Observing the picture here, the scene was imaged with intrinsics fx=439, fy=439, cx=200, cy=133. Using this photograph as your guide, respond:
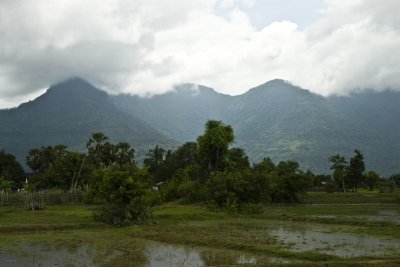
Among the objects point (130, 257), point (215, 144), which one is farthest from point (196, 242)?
point (215, 144)

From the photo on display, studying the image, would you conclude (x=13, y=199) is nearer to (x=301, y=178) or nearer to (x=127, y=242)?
(x=127, y=242)

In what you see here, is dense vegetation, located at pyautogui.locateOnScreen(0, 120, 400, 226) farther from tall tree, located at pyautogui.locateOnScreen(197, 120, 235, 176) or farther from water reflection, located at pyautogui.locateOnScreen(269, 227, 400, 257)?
water reflection, located at pyautogui.locateOnScreen(269, 227, 400, 257)

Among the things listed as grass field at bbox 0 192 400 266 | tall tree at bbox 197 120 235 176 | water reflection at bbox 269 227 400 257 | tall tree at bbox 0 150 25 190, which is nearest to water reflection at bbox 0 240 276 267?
grass field at bbox 0 192 400 266

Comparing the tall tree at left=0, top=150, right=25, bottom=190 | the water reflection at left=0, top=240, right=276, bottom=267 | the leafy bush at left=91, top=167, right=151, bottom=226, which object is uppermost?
the tall tree at left=0, top=150, right=25, bottom=190

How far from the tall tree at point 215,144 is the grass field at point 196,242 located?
90.0 ft

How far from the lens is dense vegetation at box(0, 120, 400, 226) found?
121 ft

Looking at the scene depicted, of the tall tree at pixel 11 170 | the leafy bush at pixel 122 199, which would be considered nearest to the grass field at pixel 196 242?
the leafy bush at pixel 122 199

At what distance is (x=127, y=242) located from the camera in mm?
26938

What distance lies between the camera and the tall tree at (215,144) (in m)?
67.1

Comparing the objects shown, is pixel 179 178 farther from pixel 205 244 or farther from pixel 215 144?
pixel 205 244

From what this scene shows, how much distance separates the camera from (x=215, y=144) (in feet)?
220

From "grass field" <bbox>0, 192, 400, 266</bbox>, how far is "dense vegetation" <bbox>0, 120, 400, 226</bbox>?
9.55 ft

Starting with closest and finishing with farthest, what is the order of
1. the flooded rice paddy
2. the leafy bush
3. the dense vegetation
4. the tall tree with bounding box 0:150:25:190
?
the flooded rice paddy < the leafy bush < the dense vegetation < the tall tree with bounding box 0:150:25:190

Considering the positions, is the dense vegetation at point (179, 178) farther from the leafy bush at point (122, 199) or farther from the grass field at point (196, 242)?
the grass field at point (196, 242)
